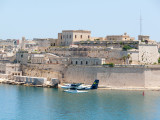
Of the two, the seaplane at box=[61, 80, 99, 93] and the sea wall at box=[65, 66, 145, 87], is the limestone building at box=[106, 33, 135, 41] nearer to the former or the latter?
the sea wall at box=[65, 66, 145, 87]

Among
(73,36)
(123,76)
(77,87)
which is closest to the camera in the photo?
(77,87)

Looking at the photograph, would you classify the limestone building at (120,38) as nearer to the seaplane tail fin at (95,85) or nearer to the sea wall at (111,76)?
the sea wall at (111,76)

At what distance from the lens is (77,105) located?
41031 millimetres

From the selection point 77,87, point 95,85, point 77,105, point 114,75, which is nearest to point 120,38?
point 114,75

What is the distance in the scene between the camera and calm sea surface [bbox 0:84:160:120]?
36.9 m

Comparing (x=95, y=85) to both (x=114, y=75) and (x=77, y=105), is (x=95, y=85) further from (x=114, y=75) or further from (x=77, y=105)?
(x=77, y=105)

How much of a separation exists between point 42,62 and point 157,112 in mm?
23860

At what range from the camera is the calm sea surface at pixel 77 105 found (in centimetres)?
3691

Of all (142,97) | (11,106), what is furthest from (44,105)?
(142,97)

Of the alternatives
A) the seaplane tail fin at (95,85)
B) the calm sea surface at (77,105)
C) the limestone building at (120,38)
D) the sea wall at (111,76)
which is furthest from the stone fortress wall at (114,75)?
the limestone building at (120,38)

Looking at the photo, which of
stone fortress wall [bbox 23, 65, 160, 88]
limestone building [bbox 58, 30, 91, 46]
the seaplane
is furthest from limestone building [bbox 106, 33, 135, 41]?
the seaplane

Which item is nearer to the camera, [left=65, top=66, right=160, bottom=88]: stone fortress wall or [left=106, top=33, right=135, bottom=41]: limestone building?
[left=65, top=66, right=160, bottom=88]: stone fortress wall

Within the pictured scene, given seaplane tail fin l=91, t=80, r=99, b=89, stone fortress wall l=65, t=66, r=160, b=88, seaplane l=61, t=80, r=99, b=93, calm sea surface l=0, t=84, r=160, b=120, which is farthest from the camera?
stone fortress wall l=65, t=66, r=160, b=88

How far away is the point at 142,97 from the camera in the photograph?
45.2m
